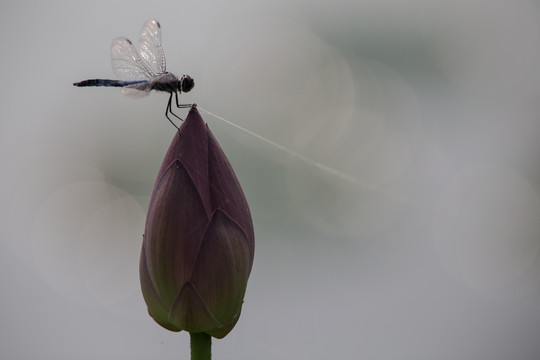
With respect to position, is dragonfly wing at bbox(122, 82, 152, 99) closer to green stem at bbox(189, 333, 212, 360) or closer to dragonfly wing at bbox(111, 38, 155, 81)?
dragonfly wing at bbox(111, 38, 155, 81)

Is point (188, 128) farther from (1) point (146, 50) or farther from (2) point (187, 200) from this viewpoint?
(1) point (146, 50)

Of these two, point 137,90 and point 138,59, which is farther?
point 138,59

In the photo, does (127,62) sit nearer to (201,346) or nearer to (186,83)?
(186,83)

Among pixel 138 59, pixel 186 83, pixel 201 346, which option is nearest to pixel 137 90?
pixel 186 83

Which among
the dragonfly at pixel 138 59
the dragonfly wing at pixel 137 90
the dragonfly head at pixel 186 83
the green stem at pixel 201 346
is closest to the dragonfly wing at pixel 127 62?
the dragonfly at pixel 138 59

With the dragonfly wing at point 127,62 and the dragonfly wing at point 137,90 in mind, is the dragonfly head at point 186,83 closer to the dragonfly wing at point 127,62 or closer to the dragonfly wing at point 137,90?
the dragonfly wing at point 137,90

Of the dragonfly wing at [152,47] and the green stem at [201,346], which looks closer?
the green stem at [201,346]

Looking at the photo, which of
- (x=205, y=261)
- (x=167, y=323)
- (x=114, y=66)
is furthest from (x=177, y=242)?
(x=114, y=66)

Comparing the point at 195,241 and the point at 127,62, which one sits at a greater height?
the point at 127,62
